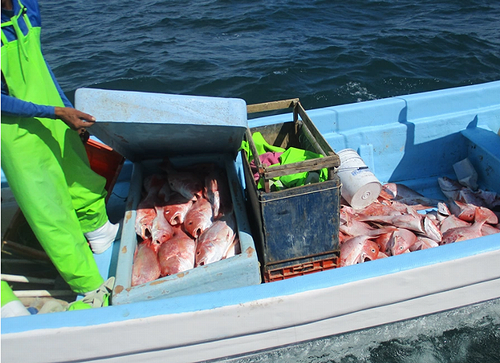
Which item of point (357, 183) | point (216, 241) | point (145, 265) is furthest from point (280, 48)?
point (145, 265)

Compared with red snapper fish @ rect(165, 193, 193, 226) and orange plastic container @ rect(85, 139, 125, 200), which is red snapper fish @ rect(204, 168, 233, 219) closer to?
red snapper fish @ rect(165, 193, 193, 226)

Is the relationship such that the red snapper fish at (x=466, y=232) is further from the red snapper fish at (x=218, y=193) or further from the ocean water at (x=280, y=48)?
the ocean water at (x=280, y=48)

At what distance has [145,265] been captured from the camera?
2742 millimetres

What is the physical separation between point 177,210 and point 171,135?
2.24ft

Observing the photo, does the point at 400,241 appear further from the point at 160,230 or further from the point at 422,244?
the point at 160,230

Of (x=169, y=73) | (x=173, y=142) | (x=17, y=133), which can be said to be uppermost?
(x=17, y=133)

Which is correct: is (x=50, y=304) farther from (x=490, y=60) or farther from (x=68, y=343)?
(x=490, y=60)

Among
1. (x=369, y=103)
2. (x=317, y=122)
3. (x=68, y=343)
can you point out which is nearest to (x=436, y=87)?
(x=369, y=103)

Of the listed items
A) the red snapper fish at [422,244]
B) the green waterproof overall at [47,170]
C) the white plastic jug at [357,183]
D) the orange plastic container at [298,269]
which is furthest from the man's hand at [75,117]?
the red snapper fish at [422,244]

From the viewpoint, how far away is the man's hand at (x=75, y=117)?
2.21 metres

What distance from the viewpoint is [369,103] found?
4051 mm

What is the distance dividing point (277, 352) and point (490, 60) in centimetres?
802

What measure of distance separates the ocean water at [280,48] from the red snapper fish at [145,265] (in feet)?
15.7

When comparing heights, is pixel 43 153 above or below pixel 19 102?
below
